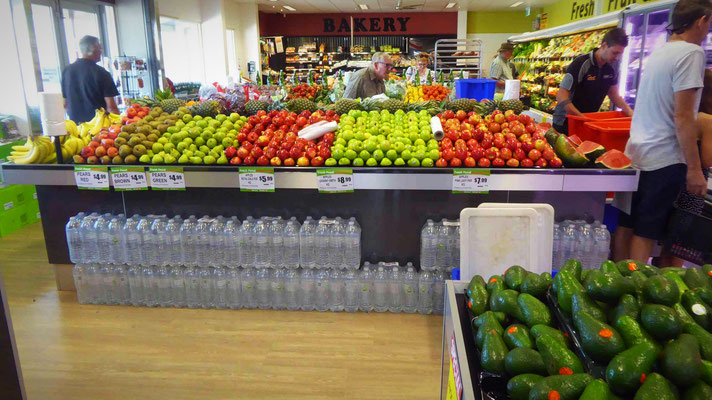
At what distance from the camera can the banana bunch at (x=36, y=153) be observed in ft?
10.9

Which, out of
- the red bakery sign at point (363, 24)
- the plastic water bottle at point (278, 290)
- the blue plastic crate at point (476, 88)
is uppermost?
the red bakery sign at point (363, 24)

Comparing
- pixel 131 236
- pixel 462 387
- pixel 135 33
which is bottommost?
pixel 131 236

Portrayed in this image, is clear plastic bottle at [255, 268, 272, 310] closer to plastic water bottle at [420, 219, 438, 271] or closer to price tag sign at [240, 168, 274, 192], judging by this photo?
price tag sign at [240, 168, 274, 192]

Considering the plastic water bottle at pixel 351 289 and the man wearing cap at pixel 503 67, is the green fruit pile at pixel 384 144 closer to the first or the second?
the plastic water bottle at pixel 351 289

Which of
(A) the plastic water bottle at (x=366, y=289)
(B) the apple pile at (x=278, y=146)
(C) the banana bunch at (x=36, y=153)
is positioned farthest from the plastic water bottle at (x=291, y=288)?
(C) the banana bunch at (x=36, y=153)

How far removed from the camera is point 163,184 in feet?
10.2

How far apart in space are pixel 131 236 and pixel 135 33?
6872 millimetres

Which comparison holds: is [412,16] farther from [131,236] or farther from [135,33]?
[131,236]

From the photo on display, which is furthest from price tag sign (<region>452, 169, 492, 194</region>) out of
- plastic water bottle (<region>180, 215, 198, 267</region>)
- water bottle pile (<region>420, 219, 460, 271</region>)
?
plastic water bottle (<region>180, 215, 198, 267</region>)

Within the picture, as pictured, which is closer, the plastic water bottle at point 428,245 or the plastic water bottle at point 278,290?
the plastic water bottle at point 428,245

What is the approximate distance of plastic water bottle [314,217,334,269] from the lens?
3.18 m

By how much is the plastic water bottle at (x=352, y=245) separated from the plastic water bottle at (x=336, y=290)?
89 millimetres

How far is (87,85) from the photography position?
218 inches

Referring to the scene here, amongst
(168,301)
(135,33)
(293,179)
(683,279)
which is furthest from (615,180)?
(135,33)
